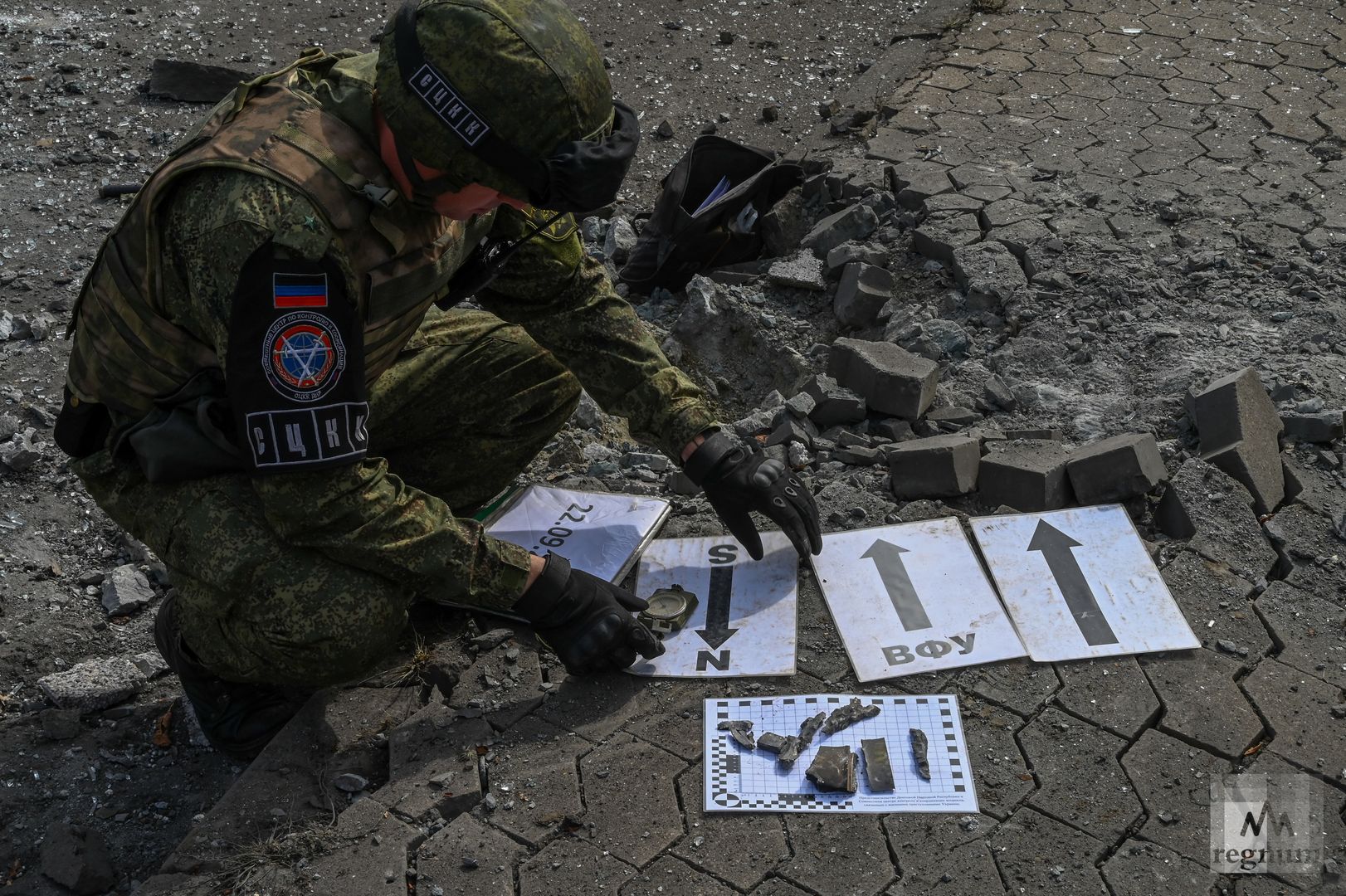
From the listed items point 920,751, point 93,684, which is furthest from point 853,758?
point 93,684

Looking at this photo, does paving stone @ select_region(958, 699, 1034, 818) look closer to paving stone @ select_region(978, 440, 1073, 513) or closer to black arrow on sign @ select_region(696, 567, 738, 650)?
black arrow on sign @ select_region(696, 567, 738, 650)

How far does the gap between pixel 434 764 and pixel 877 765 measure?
1035 mm

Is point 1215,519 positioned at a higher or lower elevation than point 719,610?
higher

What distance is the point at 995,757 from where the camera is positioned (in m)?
2.69

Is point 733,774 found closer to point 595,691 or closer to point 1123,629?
point 595,691

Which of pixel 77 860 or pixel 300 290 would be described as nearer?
pixel 300 290

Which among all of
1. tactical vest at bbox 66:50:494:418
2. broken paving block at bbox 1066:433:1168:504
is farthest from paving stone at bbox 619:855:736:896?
broken paving block at bbox 1066:433:1168:504

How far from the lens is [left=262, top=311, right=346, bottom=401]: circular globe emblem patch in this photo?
7.90 feet

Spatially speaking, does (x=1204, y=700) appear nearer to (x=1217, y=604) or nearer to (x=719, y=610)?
(x=1217, y=604)

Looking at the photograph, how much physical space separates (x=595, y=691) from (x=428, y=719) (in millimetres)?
419

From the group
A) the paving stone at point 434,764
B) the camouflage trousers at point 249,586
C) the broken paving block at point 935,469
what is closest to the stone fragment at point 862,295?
the broken paving block at point 935,469

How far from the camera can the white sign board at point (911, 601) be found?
9.71 feet

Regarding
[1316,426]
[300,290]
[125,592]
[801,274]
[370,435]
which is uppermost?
[300,290]

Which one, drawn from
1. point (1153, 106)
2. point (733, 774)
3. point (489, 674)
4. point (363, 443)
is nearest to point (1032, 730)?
point (733, 774)
